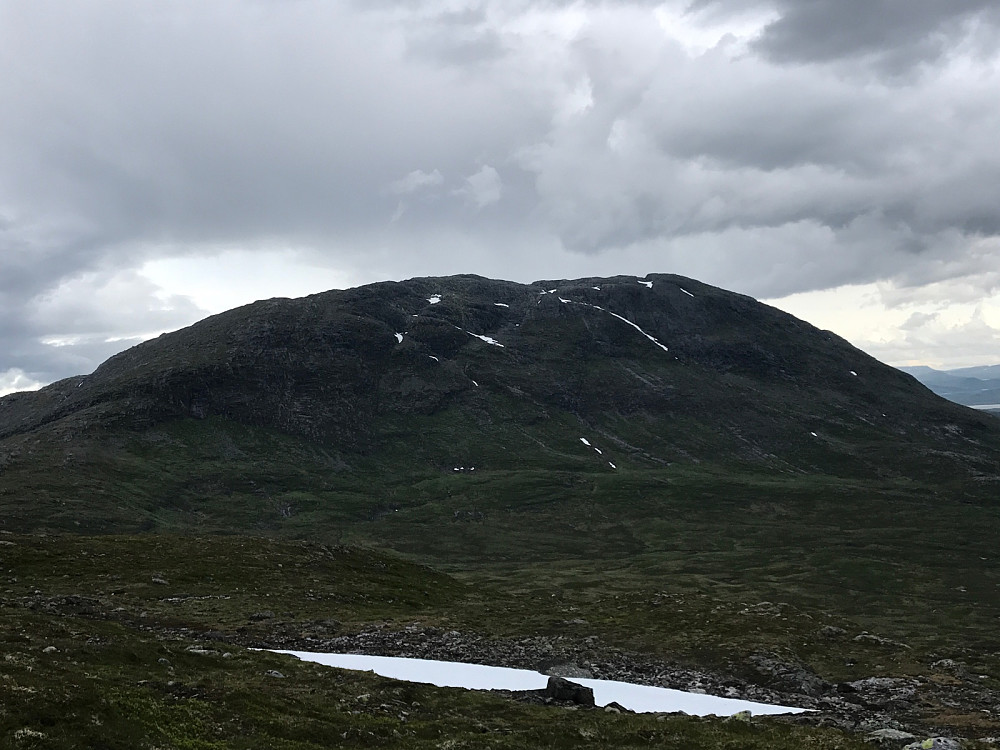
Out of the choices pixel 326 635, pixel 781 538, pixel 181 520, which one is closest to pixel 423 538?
pixel 181 520

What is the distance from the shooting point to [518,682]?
46.0 meters

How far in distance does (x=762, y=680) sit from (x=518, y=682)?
55.1 feet

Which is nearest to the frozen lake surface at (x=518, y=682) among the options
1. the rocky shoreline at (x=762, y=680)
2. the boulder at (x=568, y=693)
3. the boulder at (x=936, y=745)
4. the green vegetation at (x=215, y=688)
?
the rocky shoreline at (x=762, y=680)

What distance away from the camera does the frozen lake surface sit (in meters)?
43.3

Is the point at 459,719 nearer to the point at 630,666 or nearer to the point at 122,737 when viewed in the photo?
the point at 122,737

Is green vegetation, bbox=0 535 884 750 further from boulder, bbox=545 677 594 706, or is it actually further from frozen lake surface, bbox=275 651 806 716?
frozen lake surface, bbox=275 651 806 716

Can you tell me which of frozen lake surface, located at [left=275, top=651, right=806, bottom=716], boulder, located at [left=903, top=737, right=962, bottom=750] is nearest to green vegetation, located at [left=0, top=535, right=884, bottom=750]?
boulder, located at [left=903, top=737, right=962, bottom=750]

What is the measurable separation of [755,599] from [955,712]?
8323 centimetres

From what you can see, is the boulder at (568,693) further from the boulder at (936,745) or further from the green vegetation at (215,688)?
the boulder at (936,745)

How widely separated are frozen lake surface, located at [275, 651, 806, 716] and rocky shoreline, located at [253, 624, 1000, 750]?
135 centimetres

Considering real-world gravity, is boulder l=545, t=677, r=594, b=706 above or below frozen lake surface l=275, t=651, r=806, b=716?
above

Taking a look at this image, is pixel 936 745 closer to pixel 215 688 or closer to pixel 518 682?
pixel 518 682

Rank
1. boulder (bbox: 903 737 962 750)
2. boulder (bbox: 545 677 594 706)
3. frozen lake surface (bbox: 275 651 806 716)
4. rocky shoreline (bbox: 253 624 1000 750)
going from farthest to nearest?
frozen lake surface (bbox: 275 651 806 716)
boulder (bbox: 545 677 594 706)
rocky shoreline (bbox: 253 624 1000 750)
boulder (bbox: 903 737 962 750)

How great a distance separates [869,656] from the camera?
2079 inches
